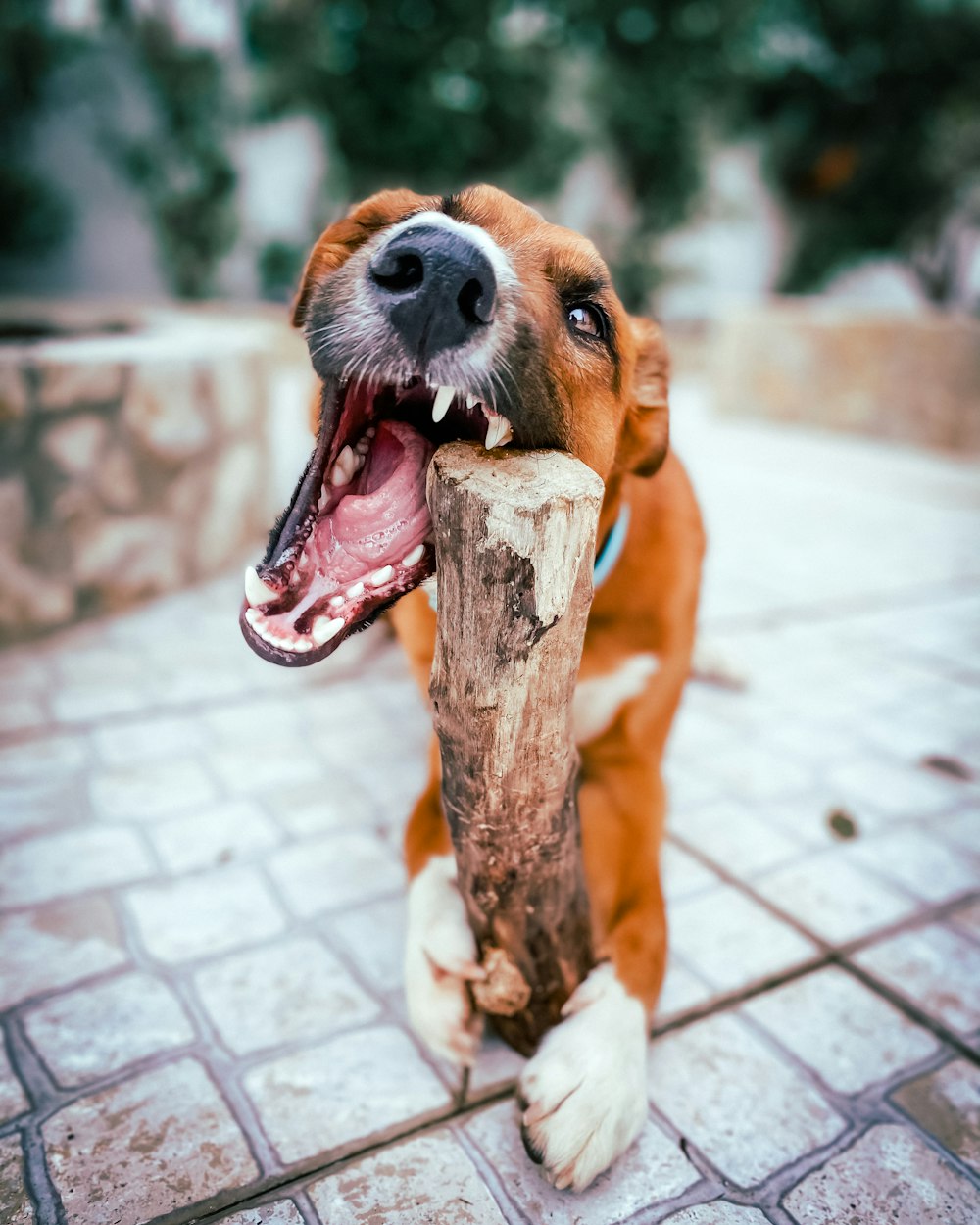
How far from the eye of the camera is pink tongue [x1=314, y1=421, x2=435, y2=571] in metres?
1.41

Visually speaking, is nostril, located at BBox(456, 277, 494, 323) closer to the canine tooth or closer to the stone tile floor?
the canine tooth

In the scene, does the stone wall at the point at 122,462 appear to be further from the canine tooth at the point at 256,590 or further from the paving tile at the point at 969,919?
the paving tile at the point at 969,919

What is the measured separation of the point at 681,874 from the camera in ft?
7.13

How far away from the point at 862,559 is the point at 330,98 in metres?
10.7

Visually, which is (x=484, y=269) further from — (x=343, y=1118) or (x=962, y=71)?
(x=962, y=71)

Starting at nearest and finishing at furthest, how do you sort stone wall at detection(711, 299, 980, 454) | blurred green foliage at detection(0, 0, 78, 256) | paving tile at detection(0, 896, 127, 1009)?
1. paving tile at detection(0, 896, 127, 1009)
2. stone wall at detection(711, 299, 980, 454)
3. blurred green foliage at detection(0, 0, 78, 256)

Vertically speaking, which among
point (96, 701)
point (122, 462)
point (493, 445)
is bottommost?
point (96, 701)

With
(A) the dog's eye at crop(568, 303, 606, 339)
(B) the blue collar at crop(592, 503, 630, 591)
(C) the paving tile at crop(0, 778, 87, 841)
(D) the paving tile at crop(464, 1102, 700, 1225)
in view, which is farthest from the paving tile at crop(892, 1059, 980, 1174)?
(C) the paving tile at crop(0, 778, 87, 841)

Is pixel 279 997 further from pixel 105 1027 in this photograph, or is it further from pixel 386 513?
pixel 386 513

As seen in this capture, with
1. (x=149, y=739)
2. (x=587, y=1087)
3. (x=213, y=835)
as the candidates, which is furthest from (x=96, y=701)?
(x=587, y=1087)

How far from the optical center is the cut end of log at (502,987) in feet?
4.94

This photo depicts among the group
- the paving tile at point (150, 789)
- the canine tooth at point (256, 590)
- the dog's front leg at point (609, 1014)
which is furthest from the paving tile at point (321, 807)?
the canine tooth at point (256, 590)

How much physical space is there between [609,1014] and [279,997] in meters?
0.63

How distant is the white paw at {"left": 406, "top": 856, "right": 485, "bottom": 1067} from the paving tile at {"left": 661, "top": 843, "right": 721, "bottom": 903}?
2.08ft
